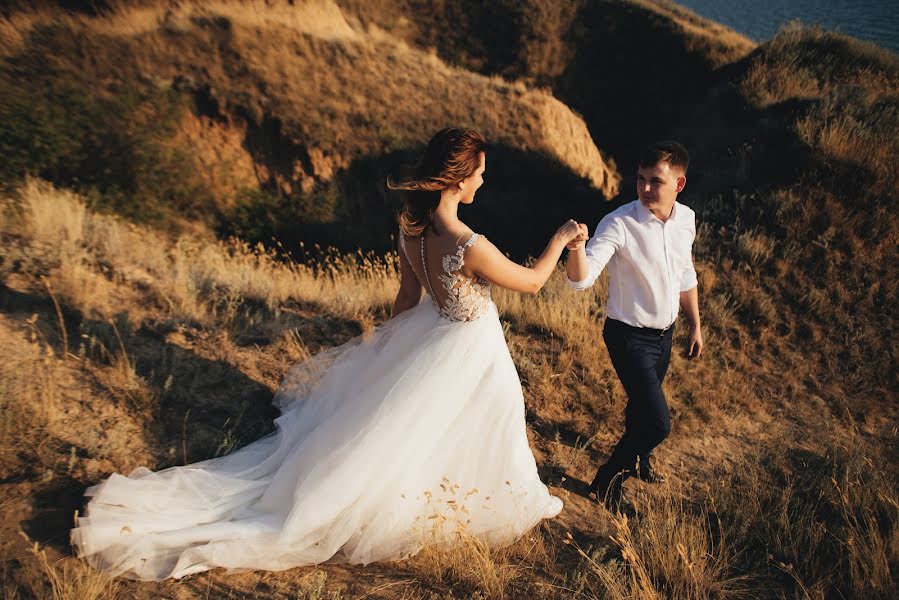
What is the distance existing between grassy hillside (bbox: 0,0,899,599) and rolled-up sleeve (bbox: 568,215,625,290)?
4.21 ft

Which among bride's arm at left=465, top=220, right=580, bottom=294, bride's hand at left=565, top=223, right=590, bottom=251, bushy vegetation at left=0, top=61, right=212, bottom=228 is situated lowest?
bushy vegetation at left=0, top=61, right=212, bottom=228

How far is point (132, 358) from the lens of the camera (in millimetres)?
4051

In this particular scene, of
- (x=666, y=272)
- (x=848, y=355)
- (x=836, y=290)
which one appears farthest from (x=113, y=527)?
(x=836, y=290)

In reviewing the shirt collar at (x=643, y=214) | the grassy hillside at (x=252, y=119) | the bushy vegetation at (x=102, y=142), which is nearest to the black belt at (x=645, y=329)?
the shirt collar at (x=643, y=214)

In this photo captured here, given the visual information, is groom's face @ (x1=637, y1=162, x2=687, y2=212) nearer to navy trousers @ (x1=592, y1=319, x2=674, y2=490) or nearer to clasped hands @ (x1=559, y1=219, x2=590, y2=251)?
clasped hands @ (x1=559, y1=219, x2=590, y2=251)

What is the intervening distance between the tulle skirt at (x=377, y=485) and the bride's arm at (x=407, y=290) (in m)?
0.18


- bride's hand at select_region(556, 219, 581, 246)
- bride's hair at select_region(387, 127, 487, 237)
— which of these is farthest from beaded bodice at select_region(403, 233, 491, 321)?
bride's hand at select_region(556, 219, 581, 246)

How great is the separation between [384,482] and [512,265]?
4.40ft

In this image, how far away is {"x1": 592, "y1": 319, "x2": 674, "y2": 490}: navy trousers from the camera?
3205mm

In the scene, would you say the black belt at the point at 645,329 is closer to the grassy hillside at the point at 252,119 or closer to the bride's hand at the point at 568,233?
the bride's hand at the point at 568,233

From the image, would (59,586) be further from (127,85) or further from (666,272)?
(127,85)

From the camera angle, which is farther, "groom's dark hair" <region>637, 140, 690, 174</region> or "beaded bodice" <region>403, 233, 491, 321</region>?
"groom's dark hair" <region>637, 140, 690, 174</region>

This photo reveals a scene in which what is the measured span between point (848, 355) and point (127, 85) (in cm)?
1474

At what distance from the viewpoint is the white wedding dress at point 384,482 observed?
8.92 feet
